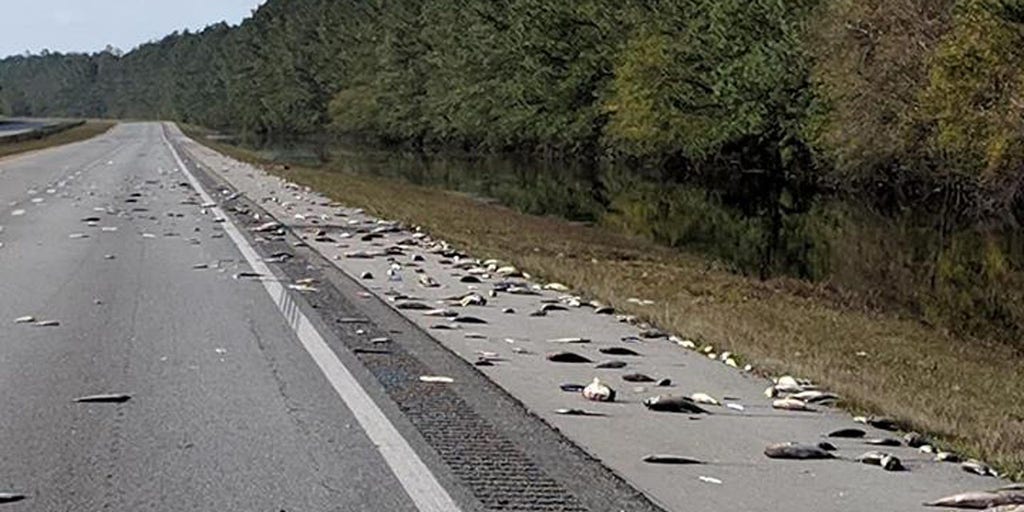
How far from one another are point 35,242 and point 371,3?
349 feet

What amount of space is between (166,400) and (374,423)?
5.18 ft

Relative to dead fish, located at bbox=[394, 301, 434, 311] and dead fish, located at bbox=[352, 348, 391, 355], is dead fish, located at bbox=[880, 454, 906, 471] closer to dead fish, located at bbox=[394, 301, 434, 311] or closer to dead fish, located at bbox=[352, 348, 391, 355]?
dead fish, located at bbox=[352, 348, 391, 355]

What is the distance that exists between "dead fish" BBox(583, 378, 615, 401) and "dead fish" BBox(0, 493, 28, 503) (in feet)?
13.0

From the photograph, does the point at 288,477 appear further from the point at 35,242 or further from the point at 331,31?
the point at 331,31

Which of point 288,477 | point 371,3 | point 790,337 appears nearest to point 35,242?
point 790,337

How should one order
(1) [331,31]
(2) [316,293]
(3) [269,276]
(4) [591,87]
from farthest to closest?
(1) [331,31], (4) [591,87], (3) [269,276], (2) [316,293]

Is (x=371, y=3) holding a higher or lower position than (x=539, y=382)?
higher

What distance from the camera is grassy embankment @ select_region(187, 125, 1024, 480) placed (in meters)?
9.72

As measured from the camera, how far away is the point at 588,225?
116ft

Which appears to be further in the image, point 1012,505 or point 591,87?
point 591,87

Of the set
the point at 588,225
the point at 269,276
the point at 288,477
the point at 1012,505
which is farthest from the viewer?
the point at 588,225

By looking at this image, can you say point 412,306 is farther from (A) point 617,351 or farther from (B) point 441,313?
(A) point 617,351

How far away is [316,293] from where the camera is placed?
49.7 feet

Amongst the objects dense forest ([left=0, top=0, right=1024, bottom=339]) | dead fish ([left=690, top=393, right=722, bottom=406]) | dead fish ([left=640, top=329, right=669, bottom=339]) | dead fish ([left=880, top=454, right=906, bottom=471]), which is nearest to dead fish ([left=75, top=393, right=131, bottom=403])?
dead fish ([left=690, top=393, right=722, bottom=406])
